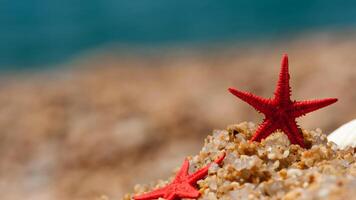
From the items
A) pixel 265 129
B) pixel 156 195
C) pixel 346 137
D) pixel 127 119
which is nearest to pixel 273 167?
pixel 265 129

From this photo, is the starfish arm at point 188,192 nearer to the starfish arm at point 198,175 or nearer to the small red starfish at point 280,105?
the starfish arm at point 198,175

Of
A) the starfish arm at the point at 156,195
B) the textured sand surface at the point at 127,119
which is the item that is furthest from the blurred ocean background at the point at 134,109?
the starfish arm at the point at 156,195

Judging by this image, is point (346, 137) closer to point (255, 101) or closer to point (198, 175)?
point (255, 101)

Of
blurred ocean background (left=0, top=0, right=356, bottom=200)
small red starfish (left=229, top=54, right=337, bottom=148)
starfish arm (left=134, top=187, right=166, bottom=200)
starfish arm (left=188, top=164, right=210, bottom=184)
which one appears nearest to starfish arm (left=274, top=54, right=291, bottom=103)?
small red starfish (left=229, top=54, right=337, bottom=148)

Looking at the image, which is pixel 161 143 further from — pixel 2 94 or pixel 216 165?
Answer: pixel 2 94

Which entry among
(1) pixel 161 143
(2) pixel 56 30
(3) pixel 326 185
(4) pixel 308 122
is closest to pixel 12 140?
(1) pixel 161 143
